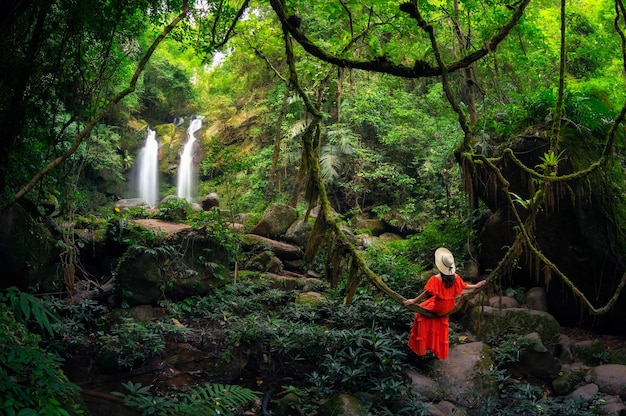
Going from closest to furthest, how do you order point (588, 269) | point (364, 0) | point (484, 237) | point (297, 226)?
1. point (364, 0)
2. point (588, 269)
3. point (484, 237)
4. point (297, 226)

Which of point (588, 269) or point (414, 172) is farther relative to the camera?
point (414, 172)

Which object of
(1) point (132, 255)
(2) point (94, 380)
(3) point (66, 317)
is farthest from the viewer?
(1) point (132, 255)

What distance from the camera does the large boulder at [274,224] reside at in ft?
38.9

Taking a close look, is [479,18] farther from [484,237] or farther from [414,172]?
[414,172]

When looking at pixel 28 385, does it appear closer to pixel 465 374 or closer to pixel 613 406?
pixel 465 374

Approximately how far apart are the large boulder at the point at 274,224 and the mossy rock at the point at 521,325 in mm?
6132

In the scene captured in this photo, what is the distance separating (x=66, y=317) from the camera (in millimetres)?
6605

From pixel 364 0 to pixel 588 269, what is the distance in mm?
5332

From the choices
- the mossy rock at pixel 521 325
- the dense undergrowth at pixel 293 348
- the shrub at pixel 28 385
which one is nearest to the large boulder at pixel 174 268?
the dense undergrowth at pixel 293 348

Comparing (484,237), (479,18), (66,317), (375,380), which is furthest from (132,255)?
(479,18)

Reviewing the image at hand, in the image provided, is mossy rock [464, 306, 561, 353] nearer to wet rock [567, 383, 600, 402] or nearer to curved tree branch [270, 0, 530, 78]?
wet rock [567, 383, 600, 402]

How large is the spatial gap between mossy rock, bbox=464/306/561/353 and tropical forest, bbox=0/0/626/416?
0.11ft

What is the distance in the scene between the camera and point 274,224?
11.9 m

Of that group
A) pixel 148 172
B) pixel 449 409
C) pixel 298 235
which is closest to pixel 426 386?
pixel 449 409
